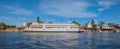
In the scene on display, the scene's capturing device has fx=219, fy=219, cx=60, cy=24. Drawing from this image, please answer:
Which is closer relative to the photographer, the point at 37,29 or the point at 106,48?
the point at 106,48

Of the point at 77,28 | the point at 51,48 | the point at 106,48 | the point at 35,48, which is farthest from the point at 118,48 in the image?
the point at 77,28

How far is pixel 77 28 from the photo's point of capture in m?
169

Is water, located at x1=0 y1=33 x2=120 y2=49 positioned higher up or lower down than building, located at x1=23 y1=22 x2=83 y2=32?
lower down

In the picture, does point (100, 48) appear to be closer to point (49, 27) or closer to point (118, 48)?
point (118, 48)

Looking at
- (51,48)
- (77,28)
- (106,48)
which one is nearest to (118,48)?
(106,48)

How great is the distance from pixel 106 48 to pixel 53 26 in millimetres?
139979

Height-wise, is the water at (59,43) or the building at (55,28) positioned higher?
the building at (55,28)

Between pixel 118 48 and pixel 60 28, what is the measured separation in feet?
446

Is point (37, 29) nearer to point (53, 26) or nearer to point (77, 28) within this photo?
point (53, 26)

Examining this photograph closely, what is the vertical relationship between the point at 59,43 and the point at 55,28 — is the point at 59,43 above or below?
below

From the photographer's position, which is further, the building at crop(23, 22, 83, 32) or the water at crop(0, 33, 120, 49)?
the building at crop(23, 22, 83, 32)

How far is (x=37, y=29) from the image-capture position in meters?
178

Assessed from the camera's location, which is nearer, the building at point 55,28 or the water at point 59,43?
the water at point 59,43

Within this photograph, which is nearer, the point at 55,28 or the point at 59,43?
the point at 59,43
